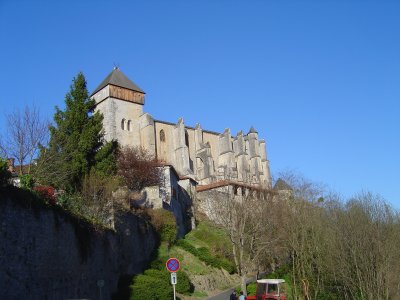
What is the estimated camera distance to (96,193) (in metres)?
23.8

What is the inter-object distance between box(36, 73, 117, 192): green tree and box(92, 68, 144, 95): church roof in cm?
3343

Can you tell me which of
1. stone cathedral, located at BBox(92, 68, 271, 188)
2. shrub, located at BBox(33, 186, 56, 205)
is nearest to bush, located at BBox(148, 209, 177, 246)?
shrub, located at BBox(33, 186, 56, 205)

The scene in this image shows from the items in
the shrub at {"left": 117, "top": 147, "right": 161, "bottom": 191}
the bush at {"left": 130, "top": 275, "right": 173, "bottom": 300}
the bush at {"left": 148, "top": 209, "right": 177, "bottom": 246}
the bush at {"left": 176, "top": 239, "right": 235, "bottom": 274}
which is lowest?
the bush at {"left": 130, "top": 275, "right": 173, "bottom": 300}

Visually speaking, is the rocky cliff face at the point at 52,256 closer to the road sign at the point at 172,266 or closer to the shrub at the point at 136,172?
the road sign at the point at 172,266

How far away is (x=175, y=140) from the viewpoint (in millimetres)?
68438

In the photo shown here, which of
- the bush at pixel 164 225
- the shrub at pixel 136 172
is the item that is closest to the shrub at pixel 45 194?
the bush at pixel 164 225

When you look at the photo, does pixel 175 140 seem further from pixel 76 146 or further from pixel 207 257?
pixel 76 146

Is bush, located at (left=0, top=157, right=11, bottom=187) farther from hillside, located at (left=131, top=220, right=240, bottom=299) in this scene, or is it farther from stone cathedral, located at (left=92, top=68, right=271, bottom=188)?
stone cathedral, located at (left=92, top=68, right=271, bottom=188)

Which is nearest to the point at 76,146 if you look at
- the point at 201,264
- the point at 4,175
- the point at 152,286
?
the point at 152,286

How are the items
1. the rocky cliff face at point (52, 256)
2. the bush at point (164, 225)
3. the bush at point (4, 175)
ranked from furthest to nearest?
the bush at point (164, 225)
the bush at point (4, 175)
the rocky cliff face at point (52, 256)

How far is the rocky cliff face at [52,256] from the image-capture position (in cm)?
1354

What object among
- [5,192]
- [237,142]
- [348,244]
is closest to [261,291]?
[348,244]

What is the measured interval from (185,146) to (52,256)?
5183 cm

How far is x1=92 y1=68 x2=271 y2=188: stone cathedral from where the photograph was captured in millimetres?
63344
